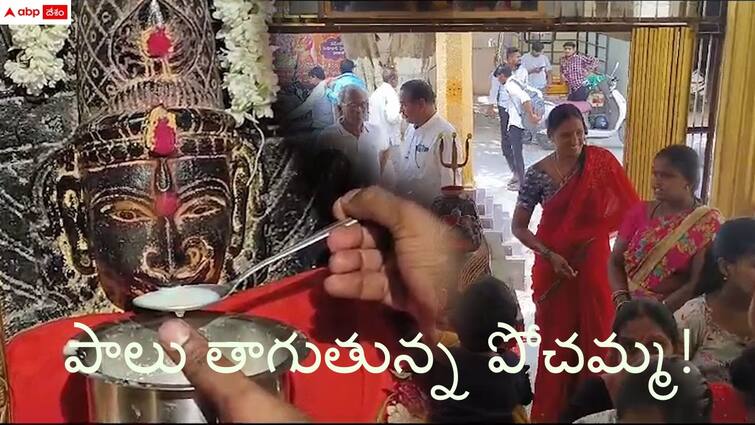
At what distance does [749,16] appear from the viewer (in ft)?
3.03

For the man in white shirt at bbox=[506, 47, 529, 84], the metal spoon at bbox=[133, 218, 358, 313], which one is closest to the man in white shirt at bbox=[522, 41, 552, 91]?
the man in white shirt at bbox=[506, 47, 529, 84]

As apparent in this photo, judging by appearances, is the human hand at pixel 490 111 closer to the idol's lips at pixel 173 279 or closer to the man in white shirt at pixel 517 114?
the man in white shirt at pixel 517 114

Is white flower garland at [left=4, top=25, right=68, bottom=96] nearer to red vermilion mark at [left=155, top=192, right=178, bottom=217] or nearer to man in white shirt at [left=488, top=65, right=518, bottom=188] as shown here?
red vermilion mark at [left=155, top=192, right=178, bottom=217]

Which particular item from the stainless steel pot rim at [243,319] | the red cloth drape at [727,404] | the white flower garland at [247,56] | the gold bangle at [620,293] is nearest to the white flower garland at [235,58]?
the white flower garland at [247,56]

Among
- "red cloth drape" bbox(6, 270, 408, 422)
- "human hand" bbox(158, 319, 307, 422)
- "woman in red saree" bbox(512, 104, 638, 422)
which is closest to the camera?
"human hand" bbox(158, 319, 307, 422)

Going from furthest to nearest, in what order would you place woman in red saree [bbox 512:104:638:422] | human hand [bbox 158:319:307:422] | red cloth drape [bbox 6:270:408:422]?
woman in red saree [bbox 512:104:638:422] → red cloth drape [bbox 6:270:408:422] → human hand [bbox 158:319:307:422]

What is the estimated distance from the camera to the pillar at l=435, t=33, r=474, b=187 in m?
0.89

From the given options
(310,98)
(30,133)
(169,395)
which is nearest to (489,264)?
(310,98)

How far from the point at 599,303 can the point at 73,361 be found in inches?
21.3

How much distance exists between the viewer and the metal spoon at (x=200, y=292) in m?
0.88

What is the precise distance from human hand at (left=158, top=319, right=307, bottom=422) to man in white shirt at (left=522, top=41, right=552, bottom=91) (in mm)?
410

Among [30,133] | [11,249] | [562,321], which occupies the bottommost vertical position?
[562,321]

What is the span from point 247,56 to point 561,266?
394mm

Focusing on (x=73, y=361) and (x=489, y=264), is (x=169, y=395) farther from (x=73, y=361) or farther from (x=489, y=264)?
(x=489, y=264)
